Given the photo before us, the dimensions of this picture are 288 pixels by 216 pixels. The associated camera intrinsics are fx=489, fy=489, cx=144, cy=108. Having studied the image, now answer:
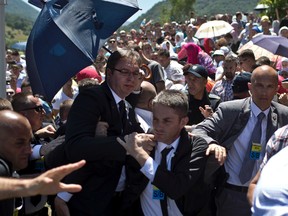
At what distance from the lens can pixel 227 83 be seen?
6977 mm

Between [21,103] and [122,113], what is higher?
[122,113]

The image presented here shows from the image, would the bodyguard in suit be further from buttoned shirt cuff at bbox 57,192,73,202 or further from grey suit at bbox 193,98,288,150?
buttoned shirt cuff at bbox 57,192,73,202

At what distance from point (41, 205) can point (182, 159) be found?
130 centimetres

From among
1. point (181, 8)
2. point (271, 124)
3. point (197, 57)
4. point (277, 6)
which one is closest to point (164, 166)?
point (271, 124)

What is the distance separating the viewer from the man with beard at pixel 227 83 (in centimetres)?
683

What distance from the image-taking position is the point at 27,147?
10.3 feet

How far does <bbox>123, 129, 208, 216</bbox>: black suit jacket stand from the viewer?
3.21 meters

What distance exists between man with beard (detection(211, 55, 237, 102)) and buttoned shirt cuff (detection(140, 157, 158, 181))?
3.73 m

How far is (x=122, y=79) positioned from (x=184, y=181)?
844 millimetres

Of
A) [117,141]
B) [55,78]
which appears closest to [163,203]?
[117,141]

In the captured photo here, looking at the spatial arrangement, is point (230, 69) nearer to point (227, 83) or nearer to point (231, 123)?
point (227, 83)

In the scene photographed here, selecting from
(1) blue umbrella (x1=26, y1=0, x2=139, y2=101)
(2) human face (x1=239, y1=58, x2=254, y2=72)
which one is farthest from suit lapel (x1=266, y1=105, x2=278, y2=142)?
(2) human face (x1=239, y1=58, x2=254, y2=72)

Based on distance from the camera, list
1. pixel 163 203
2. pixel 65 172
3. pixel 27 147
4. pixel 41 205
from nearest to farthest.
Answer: pixel 65 172 → pixel 27 147 → pixel 163 203 → pixel 41 205

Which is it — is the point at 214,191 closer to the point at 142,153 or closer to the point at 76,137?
the point at 142,153
